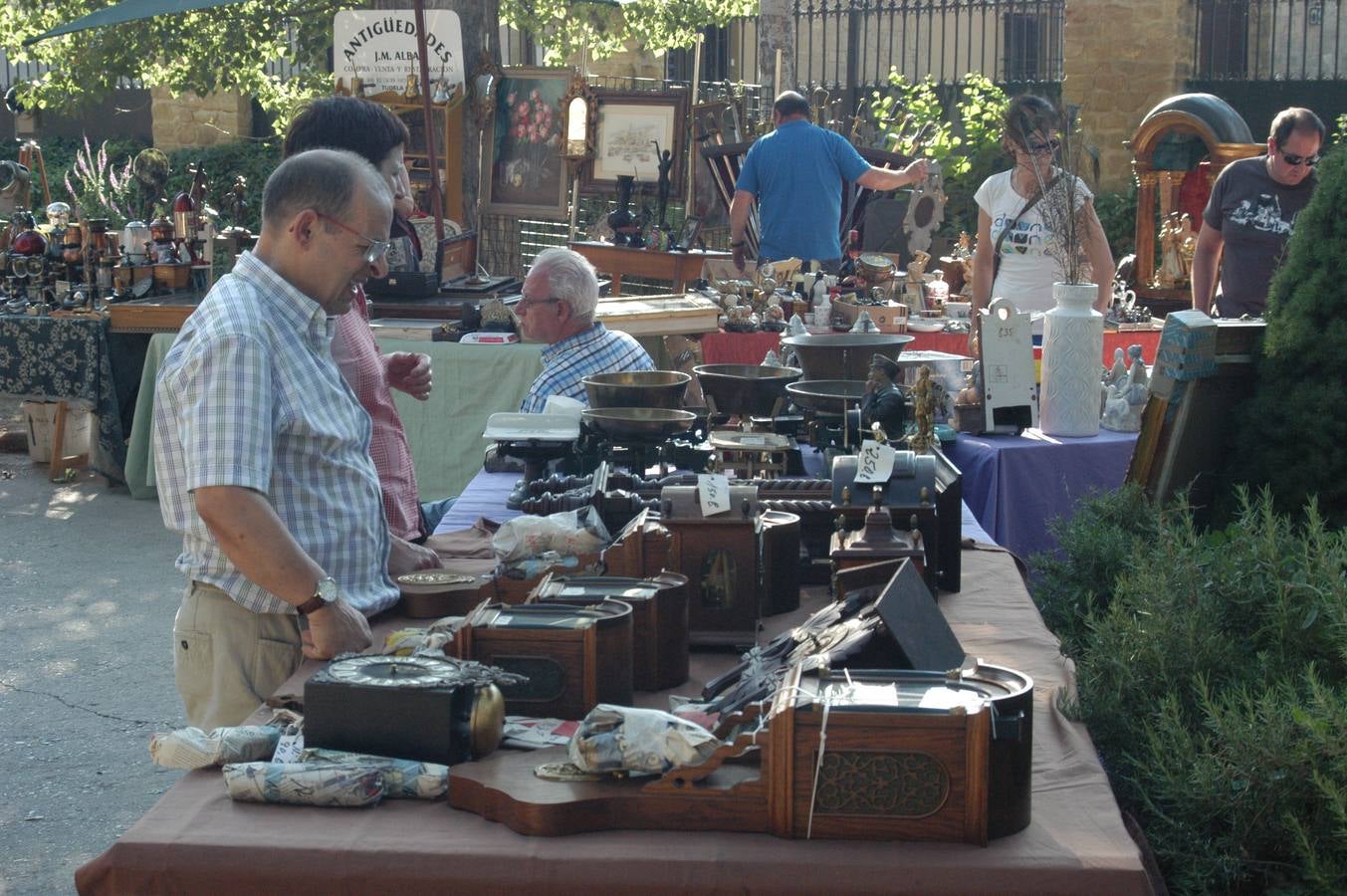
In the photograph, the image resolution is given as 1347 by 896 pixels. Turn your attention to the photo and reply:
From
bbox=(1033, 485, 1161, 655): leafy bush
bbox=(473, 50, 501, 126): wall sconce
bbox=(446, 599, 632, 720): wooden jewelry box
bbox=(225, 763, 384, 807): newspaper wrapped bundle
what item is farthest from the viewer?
bbox=(473, 50, 501, 126): wall sconce

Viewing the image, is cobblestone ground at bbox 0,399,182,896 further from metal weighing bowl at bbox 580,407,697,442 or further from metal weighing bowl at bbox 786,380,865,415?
metal weighing bowl at bbox 786,380,865,415

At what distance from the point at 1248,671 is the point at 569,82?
Result: 7.45 metres

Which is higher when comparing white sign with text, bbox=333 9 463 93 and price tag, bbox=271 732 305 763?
white sign with text, bbox=333 9 463 93

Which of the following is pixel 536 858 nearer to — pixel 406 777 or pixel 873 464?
pixel 406 777

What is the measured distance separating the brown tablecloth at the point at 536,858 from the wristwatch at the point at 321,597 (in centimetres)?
51

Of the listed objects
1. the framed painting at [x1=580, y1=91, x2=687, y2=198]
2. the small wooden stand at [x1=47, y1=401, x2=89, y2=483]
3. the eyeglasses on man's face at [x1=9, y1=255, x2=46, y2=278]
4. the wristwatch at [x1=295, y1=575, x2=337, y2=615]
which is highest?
the framed painting at [x1=580, y1=91, x2=687, y2=198]

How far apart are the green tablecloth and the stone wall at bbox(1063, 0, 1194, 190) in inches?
363

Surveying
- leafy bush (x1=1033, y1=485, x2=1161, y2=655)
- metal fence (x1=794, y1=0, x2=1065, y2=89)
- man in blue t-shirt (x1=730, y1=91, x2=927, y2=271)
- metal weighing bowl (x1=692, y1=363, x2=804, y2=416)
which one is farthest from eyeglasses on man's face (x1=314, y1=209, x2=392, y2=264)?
metal fence (x1=794, y1=0, x2=1065, y2=89)

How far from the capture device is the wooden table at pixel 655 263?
7.43 m

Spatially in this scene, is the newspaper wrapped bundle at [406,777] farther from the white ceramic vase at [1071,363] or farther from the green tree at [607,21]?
the green tree at [607,21]

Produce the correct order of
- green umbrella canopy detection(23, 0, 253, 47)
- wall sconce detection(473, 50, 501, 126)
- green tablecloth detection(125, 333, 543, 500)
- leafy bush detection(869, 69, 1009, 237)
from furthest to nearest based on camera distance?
1. leafy bush detection(869, 69, 1009, 237)
2. wall sconce detection(473, 50, 501, 126)
3. green umbrella canopy detection(23, 0, 253, 47)
4. green tablecloth detection(125, 333, 543, 500)

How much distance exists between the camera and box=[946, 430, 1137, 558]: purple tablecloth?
4.06 meters

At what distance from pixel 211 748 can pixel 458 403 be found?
4.26 meters

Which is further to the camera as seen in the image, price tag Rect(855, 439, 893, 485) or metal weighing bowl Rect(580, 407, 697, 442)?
metal weighing bowl Rect(580, 407, 697, 442)
